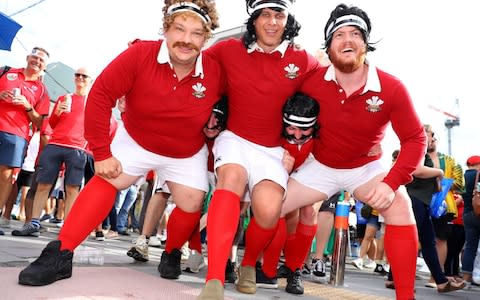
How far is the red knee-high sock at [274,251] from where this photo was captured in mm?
3482

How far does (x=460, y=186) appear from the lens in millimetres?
5965

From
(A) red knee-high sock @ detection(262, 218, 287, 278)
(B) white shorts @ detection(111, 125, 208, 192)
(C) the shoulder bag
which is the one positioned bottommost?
(A) red knee-high sock @ detection(262, 218, 287, 278)

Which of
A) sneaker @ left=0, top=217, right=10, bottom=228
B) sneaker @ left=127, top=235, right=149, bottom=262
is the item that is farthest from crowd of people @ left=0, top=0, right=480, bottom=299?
sneaker @ left=0, top=217, right=10, bottom=228

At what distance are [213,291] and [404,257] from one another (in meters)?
1.29

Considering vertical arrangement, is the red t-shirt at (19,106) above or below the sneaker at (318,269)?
above

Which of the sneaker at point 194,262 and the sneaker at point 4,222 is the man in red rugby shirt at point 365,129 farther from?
the sneaker at point 4,222

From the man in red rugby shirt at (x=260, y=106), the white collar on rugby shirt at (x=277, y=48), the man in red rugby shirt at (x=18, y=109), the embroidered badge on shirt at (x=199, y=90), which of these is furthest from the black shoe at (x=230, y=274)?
the man in red rugby shirt at (x=18, y=109)

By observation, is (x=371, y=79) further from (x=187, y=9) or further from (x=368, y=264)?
(x=368, y=264)

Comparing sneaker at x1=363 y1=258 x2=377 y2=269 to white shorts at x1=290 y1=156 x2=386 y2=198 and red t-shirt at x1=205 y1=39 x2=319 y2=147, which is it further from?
red t-shirt at x1=205 y1=39 x2=319 y2=147

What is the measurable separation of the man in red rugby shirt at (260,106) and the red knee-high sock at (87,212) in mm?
716

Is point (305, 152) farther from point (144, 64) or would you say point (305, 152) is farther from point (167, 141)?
point (144, 64)

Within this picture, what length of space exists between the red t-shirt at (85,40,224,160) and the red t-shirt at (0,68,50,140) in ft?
9.40

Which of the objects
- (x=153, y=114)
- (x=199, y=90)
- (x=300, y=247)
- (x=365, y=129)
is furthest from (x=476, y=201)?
(x=153, y=114)

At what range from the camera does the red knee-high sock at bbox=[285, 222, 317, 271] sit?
3.56 meters
